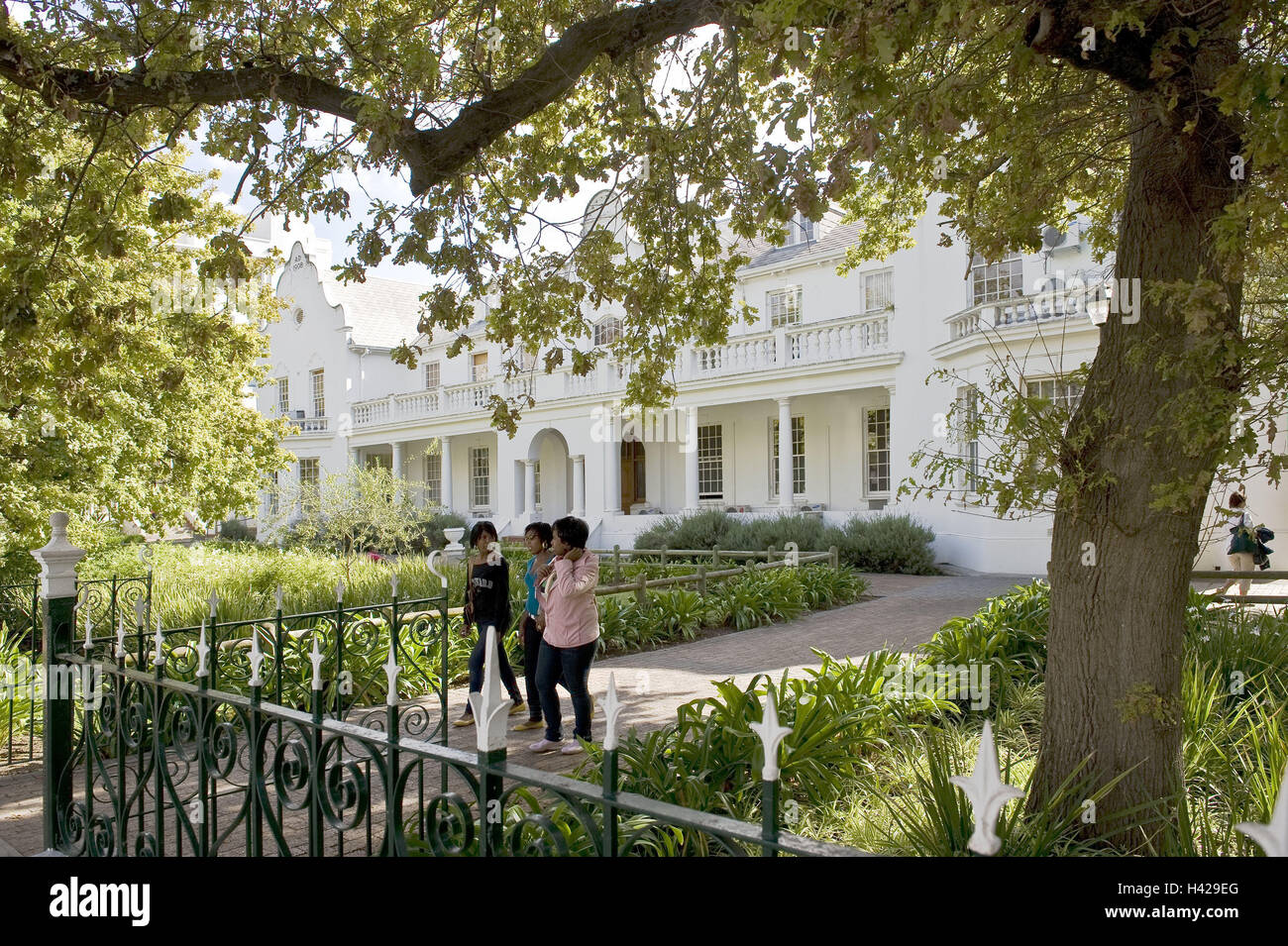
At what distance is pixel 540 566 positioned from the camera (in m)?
7.02

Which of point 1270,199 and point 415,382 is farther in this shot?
point 415,382

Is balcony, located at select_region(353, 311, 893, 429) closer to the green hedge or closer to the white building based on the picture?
the white building

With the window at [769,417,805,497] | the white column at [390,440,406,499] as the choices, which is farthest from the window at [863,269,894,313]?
the white column at [390,440,406,499]

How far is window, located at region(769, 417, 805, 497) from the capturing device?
2405 cm

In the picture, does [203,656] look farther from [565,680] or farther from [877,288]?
[877,288]

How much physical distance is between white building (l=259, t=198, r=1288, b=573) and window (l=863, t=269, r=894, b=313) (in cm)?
5

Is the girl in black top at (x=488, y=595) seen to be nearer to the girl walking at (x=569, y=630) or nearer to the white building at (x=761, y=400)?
the girl walking at (x=569, y=630)

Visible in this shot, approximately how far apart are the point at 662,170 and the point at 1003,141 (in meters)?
2.69

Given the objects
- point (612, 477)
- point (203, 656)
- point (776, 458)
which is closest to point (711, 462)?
point (776, 458)

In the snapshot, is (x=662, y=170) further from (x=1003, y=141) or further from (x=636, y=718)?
(x=636, y=718)

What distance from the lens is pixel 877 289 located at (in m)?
22.2

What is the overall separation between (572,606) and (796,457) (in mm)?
18365

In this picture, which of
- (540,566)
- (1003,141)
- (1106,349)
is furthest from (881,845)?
(540,566)

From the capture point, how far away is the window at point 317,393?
37.2 meters
